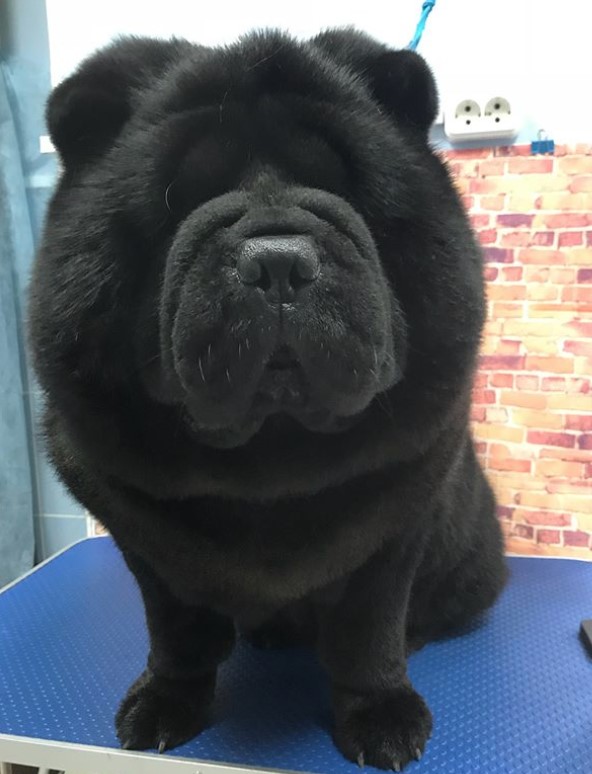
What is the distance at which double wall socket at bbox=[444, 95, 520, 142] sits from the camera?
1576mm

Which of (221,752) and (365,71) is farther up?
(365,71)

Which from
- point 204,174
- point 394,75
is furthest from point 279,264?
point 394,75

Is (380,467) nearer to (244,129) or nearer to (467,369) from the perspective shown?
(467,369)

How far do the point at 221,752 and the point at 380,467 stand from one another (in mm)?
439

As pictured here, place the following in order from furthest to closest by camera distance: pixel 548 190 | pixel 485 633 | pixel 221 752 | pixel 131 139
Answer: pixel 548 190 → pixel 485 633 → pixel 221 752 → pixel 131 139

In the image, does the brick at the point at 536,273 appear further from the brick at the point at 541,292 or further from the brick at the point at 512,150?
the brick at the point at 512,150

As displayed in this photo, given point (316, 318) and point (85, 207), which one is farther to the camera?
point (85, 207)

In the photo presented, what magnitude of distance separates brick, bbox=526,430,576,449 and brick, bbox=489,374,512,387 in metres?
0.14

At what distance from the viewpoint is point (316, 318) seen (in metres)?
0.57

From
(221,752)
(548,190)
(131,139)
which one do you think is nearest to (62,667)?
(221,752)

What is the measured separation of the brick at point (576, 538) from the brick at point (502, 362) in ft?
1.52

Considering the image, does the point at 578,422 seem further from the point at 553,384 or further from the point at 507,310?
the point at 507,310

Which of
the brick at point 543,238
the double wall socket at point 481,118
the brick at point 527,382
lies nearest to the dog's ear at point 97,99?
the double wall socket at point 481,118

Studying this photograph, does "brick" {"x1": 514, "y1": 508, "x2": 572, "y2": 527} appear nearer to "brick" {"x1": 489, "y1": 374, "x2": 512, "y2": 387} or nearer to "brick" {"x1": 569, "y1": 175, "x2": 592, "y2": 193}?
"brick" {"x1": 489, "y1": 374, "x2": 512, "y2": 387}
